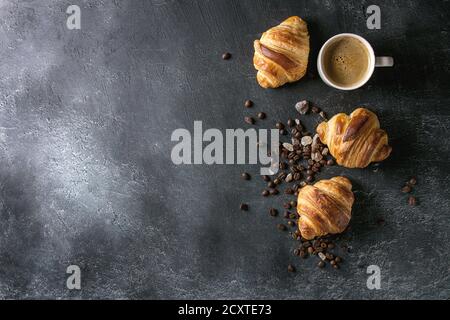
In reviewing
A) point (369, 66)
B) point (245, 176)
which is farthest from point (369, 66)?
point (245, 176)

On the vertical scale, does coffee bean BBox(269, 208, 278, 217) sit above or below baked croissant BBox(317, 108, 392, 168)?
below

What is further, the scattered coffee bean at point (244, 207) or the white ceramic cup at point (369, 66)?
the scattered coffee bean at point (244, 207)

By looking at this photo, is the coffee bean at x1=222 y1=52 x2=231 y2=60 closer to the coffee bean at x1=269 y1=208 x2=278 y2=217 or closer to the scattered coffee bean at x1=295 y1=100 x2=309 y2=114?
the scattered coffee bean at x1=295 y1=100 x2=309 y2=114

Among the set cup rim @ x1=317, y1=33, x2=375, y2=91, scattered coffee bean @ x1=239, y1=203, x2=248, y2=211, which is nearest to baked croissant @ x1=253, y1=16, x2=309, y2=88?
cup rim @ x1=317, y1=33, x2=375, y2=91

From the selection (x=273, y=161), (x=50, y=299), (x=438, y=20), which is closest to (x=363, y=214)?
(x=273, y=161)

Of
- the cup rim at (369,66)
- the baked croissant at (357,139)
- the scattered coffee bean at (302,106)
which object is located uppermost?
the cup rim at (369,66)

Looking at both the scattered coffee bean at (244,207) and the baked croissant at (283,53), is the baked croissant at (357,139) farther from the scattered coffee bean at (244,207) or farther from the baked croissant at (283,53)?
the scattered coffee bean at (244,207)

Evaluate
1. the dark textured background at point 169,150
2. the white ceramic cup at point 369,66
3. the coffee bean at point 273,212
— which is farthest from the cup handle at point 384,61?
the coffee bean at point 273,212
